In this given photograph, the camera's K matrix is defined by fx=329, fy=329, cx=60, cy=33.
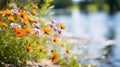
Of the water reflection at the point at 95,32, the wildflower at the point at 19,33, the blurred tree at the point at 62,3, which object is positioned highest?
the wildflower at the point at 19,33

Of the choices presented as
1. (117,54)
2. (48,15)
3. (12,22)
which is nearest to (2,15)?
(12,22)

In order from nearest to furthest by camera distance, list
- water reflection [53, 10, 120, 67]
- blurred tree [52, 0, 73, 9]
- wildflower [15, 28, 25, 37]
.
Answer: wildflower [15, 28, 25, 37]
water reflection [53, 10, 120, 67]
blurred tree [52, 0, 73, 9]

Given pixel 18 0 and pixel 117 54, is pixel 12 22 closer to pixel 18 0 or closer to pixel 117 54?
pixel 18 0

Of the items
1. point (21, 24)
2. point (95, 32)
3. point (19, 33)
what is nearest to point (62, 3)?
point (95, 32)

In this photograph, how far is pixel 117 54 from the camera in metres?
13.6

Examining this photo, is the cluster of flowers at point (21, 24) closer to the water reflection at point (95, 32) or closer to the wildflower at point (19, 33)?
the wildflower at point (19, 33)

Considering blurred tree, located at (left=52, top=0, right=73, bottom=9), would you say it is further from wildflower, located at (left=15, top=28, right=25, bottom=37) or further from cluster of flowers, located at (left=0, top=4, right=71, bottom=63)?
wildflower, located at (left=15, top=28, right=25, bottom=37)

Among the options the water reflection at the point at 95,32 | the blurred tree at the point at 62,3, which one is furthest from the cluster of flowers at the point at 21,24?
the blurred tree at the point at 62,3

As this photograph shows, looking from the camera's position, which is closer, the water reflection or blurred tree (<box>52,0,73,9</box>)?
the water reflection

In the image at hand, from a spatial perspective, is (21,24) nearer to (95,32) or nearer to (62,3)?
(95,32)

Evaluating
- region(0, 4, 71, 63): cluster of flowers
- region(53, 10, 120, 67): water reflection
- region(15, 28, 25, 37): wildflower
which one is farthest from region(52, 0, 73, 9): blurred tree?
region(15, 28, 25, 37): wildflower

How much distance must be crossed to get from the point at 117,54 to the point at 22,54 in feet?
29.9

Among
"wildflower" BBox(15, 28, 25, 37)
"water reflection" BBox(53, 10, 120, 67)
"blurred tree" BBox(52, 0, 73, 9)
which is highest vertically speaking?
"wildflower" BBox(15, 28, 25, 37)

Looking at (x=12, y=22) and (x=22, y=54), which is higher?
(x=12, y=22)
